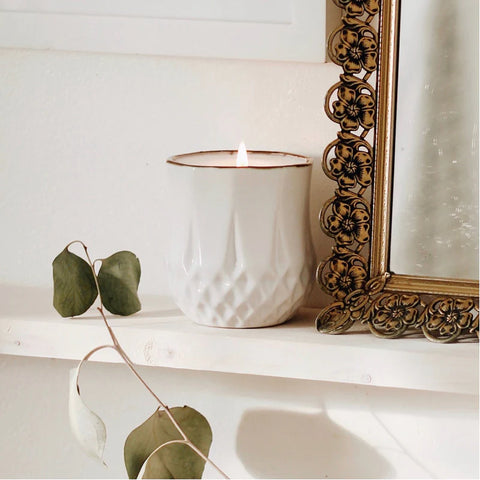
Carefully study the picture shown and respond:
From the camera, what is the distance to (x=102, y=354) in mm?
555

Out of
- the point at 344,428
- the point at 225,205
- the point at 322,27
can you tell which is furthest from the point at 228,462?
the point at 322,27

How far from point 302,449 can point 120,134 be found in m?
0.27

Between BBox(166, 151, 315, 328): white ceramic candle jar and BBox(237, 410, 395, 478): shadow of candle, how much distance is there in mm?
99

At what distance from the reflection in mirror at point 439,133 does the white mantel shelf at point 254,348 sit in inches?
2.2

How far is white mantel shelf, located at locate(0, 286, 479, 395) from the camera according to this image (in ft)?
1.62

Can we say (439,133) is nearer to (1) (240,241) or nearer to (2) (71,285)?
(1) (240,241)

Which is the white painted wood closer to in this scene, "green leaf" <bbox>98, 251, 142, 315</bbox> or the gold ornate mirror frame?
the gold ornate mirror frame

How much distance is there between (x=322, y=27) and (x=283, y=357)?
0.22m

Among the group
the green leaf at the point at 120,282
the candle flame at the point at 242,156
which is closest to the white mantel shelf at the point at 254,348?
the green leaf at the point at 120,282

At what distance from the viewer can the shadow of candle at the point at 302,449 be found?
581 millimetres

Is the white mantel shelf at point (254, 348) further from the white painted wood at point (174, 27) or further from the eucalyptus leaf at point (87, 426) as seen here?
the white painted wood at point (174, 27)

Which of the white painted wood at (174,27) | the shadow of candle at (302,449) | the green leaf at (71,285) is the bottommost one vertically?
the shadow of candle at (302,449)

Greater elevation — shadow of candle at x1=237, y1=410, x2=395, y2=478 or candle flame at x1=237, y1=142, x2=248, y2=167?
candle flame at x1=237, y1=142, x2=248, y2=167

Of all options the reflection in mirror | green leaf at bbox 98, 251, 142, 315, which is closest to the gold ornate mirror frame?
the reflection in mirror
